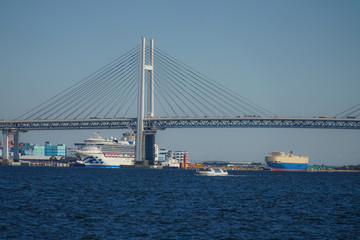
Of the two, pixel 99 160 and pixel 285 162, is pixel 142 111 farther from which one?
pixel 285 162

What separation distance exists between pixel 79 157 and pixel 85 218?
96297 millimetres

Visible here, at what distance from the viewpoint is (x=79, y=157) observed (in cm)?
11694

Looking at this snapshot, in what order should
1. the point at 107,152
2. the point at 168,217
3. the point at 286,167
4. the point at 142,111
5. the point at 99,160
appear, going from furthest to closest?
the point at 286,167, the point at 107,152, the point at 99,160, the point at 142,111, the point at 168,217

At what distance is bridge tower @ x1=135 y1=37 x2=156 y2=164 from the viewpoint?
292 feet

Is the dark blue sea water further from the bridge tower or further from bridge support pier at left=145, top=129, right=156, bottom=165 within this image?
bridge support pier at left=145, top=129, right=156, bottom=165

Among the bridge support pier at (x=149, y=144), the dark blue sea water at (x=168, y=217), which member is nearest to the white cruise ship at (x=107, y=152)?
the bridge support pier at (x=149, y=144)

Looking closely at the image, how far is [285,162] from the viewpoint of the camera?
449ft

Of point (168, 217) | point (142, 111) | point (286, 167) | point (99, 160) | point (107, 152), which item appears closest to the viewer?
point (168, 217)

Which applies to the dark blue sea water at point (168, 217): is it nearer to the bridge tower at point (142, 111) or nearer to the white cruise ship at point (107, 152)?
the bridge tower at point (142, 111)

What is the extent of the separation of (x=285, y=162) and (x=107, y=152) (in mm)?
46233

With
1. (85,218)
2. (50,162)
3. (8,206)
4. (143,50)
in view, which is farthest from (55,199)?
(50,162)

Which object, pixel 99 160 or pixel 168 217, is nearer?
pixel 168 217

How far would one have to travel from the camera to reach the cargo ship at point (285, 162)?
136 meters

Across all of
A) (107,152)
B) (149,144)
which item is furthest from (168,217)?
(107,152)
